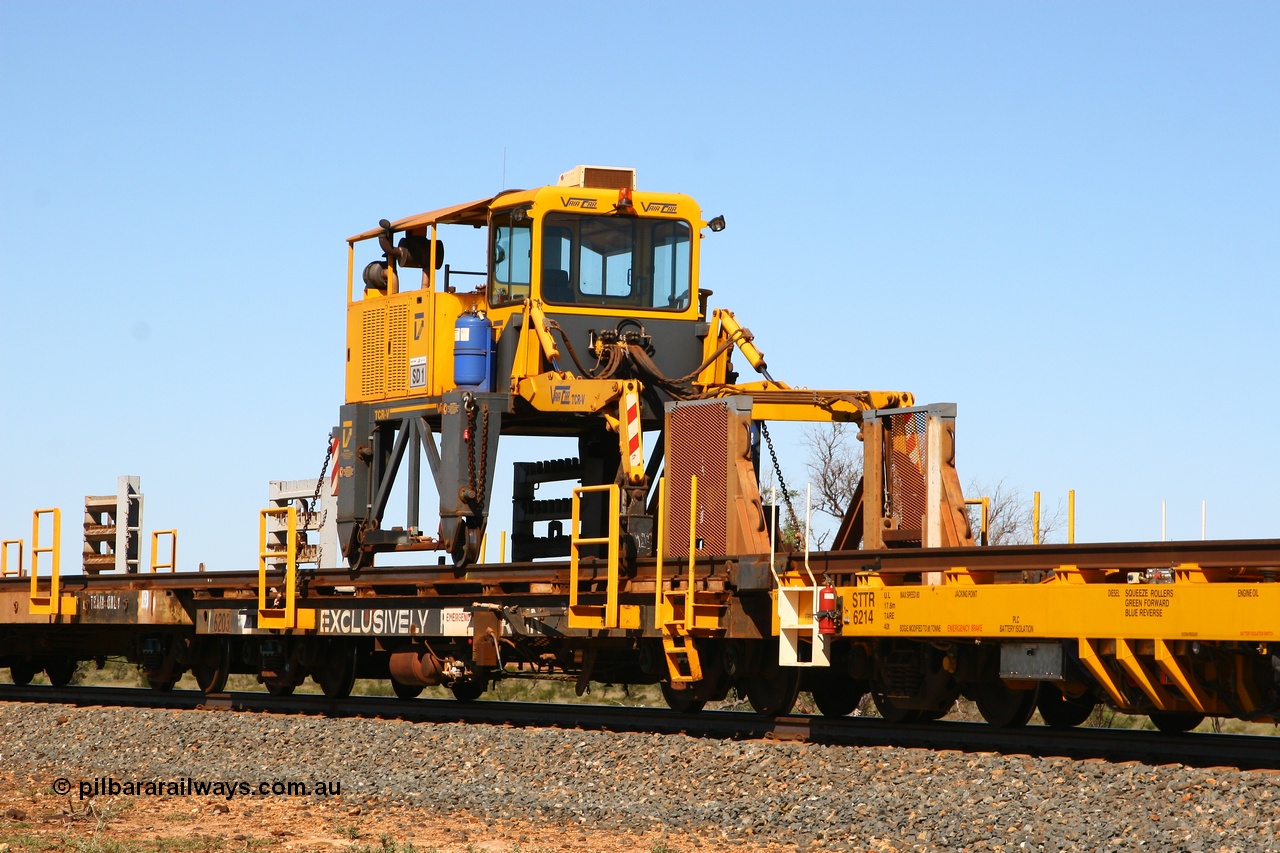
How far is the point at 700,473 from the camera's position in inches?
559

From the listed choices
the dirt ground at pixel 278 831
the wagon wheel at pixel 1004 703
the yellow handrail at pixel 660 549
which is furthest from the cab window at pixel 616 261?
the dirt ground at pixel 278 831

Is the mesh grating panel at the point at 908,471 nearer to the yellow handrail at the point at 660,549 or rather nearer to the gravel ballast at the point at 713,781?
the yellow handrail at the point at 660,549

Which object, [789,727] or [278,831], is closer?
[278,831]

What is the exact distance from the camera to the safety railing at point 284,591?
1711 cm

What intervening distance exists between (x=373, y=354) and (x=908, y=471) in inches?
241

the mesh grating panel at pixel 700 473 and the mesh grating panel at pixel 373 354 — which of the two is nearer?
the mesh grating panel at pixel 700 473

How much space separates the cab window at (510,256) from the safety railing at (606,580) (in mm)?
2929

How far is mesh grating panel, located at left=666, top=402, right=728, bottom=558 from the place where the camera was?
13.9 metres

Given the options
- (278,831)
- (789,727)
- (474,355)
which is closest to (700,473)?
(789,727)

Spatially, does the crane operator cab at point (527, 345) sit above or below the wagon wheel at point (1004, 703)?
above

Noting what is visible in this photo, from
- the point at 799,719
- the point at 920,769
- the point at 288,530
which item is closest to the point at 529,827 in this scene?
the point at 920,769

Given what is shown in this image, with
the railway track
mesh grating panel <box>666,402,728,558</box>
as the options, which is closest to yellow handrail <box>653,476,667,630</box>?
mesh grating panel <box>666,402,728,558</box>

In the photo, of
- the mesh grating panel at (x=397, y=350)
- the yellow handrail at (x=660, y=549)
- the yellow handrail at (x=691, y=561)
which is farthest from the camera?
the mesh grating panel at (x=397, y=350)

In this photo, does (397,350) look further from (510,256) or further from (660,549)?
(660,549)
